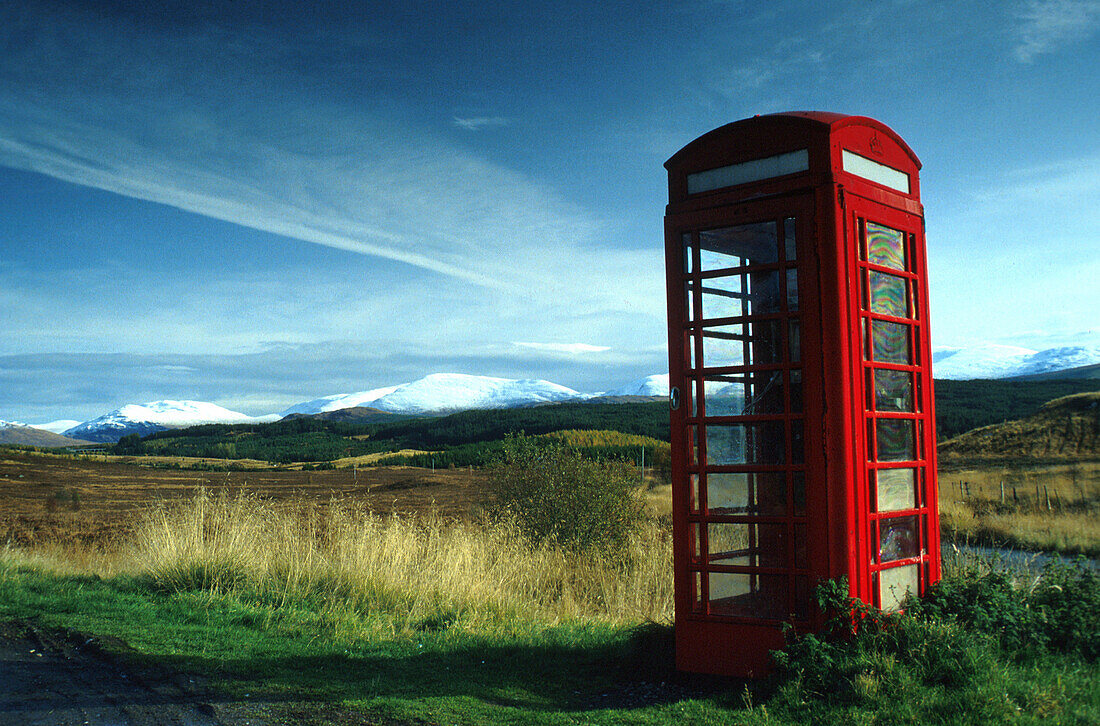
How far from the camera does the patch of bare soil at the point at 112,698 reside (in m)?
4.48

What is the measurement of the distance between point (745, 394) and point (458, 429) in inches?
4435

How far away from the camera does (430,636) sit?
6.84 m

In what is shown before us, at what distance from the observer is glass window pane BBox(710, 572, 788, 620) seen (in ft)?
16.7

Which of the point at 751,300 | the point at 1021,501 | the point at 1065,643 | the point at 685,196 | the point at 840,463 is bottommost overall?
the point at 1021,501

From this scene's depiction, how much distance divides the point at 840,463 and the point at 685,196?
2.07 metres

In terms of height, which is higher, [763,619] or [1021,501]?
[763,619]

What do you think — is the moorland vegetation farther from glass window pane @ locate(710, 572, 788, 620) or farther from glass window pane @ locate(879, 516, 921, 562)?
glass window pane @ locate(710, 572, 788, 620)

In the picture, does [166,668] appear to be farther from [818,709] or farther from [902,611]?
[902,611]

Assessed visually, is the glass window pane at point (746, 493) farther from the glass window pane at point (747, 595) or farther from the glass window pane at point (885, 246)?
the glass window pane at point (885, 246)

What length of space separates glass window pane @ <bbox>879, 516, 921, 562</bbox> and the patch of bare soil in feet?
10.7

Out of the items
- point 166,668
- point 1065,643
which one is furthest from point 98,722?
point 1065,643

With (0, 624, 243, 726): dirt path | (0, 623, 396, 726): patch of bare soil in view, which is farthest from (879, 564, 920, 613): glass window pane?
(0, 624, 243, 726): dirt path

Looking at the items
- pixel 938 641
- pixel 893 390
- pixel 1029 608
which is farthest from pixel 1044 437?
pixel 938 641

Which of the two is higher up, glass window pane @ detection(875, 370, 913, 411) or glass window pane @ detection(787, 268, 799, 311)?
glass window pane @ detection(787, 268, 799, 311)
